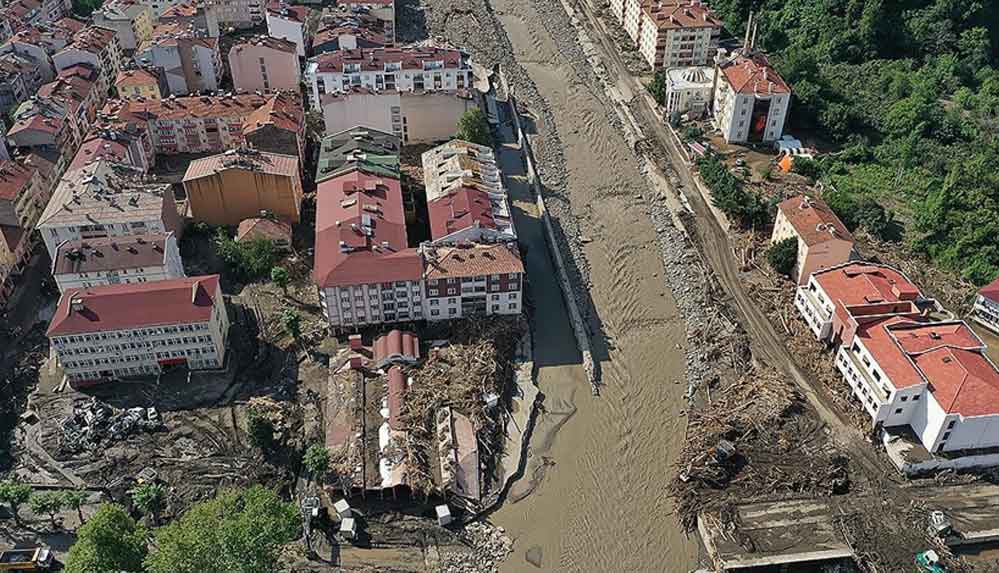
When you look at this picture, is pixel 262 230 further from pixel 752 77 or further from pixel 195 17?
pixel 752 77

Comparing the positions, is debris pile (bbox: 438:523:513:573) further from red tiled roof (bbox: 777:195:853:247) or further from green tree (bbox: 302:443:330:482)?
red tiled roof (bbox: 777:195:853:247)

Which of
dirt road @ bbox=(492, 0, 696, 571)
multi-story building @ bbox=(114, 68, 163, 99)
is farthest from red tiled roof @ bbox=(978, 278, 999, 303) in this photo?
multi-story building @ bbox=(114, 68, 163, 99)

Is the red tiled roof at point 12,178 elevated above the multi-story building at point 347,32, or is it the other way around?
the multi-story building at point 347,32

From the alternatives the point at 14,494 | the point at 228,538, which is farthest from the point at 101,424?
the point at 228,538

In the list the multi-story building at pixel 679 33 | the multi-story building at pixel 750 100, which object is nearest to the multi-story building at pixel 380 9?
the multi-story building at pixel 679 33

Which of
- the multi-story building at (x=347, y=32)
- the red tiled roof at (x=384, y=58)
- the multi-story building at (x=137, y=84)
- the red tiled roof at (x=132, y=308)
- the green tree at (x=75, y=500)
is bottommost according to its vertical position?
the green tree at (x=75, y=500)

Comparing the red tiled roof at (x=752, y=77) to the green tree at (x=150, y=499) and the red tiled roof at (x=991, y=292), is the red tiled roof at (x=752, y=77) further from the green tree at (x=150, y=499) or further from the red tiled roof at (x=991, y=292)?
the green tree at (x=150, y=499)
